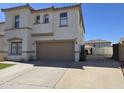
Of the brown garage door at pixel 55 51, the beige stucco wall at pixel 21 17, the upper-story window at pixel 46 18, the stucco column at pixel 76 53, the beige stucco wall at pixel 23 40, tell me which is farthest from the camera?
the upper-story window at pixel 46 18

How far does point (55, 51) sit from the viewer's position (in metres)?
17.6

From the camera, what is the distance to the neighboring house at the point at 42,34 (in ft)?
55.0

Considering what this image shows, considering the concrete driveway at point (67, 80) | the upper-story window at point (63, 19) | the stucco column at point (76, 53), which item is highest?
the upper-story window at point (63, 19)

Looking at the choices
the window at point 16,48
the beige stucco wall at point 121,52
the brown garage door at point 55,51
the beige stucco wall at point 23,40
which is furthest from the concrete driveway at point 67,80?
the window at point 16,48

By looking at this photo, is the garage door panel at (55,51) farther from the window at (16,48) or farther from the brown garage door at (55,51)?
the window at (16,48)

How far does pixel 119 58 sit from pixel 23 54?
448 inches

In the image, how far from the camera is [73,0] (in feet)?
23.2

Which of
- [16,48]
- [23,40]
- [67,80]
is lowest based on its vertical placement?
[67,80]

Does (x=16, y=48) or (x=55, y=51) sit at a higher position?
(x=16, y=48)

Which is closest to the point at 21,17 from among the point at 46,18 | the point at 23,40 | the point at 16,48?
the point at 23,40

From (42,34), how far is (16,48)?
3834mm

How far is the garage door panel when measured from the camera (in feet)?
55.9

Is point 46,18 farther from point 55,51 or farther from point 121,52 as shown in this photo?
point 121,52

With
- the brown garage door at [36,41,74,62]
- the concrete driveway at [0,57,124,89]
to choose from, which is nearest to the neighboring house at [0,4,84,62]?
the brown garage door at [36,41,74,62]
